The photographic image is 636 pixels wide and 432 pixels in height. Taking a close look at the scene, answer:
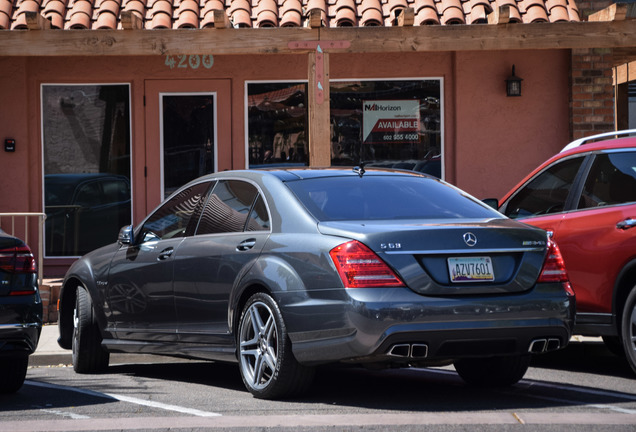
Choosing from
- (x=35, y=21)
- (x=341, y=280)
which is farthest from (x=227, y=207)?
(x=35, y=21)

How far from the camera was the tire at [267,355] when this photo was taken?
6.41 meters

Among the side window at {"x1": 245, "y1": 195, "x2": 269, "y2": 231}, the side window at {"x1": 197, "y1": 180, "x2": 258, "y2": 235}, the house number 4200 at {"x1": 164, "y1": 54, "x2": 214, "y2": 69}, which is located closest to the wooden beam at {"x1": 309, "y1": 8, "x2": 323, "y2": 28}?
the house number 4200 at {"x1": 164, "y1": 54, "x2": 214, "y2": 69}

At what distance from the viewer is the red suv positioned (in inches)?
297

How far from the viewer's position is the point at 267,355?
6.59 meters

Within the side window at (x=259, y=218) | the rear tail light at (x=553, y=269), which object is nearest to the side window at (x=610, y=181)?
the rear tail light at (x=553, y=269)

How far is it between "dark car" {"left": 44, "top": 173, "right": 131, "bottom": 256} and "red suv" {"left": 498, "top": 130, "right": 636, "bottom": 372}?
7563mm

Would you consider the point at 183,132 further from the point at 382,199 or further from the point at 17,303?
the point at 382,199

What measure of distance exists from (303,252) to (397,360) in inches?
32.6

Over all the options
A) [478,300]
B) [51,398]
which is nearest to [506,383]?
[478,300]

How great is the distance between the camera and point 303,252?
21.0 feet

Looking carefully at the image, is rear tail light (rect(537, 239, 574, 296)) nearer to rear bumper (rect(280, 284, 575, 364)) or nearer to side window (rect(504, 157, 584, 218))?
rear bumper (rect(280, 284, 575, 364))

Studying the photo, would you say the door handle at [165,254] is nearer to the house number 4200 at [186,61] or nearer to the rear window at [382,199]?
the rear window at [382,199]

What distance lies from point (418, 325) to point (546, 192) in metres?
3.04

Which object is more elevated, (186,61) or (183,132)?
(186,61)
